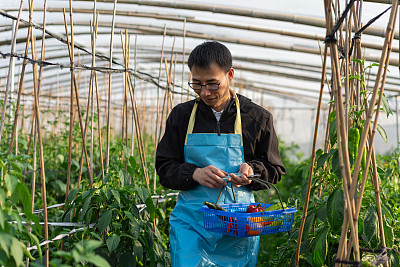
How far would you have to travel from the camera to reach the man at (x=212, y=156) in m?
2.13

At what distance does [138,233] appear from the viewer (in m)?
2.51

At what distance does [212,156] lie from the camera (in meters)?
2.26

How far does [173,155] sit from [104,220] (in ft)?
1.60

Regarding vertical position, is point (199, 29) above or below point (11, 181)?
above

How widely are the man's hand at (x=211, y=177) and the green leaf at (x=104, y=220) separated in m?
0.57

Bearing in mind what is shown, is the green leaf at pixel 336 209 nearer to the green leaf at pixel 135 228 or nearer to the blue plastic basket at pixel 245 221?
the blue plastic basket at pixel 245 221

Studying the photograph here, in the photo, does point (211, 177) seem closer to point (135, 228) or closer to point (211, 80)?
point (211, 80)

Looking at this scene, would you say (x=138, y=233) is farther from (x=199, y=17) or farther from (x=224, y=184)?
(x=199, y=17)

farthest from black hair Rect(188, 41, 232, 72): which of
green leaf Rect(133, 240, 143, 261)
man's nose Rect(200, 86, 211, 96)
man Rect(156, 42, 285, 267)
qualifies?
green leaf Rect(133, 240, 143, 261)

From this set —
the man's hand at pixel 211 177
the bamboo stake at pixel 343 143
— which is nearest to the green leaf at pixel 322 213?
the man's hand at pixel 211 177

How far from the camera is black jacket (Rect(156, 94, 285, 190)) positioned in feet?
7.47

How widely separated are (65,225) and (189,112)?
0.91 meters

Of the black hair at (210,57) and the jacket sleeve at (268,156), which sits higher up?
the black hair at (210,57)

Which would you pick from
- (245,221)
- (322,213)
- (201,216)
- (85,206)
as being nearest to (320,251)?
(322,213)
